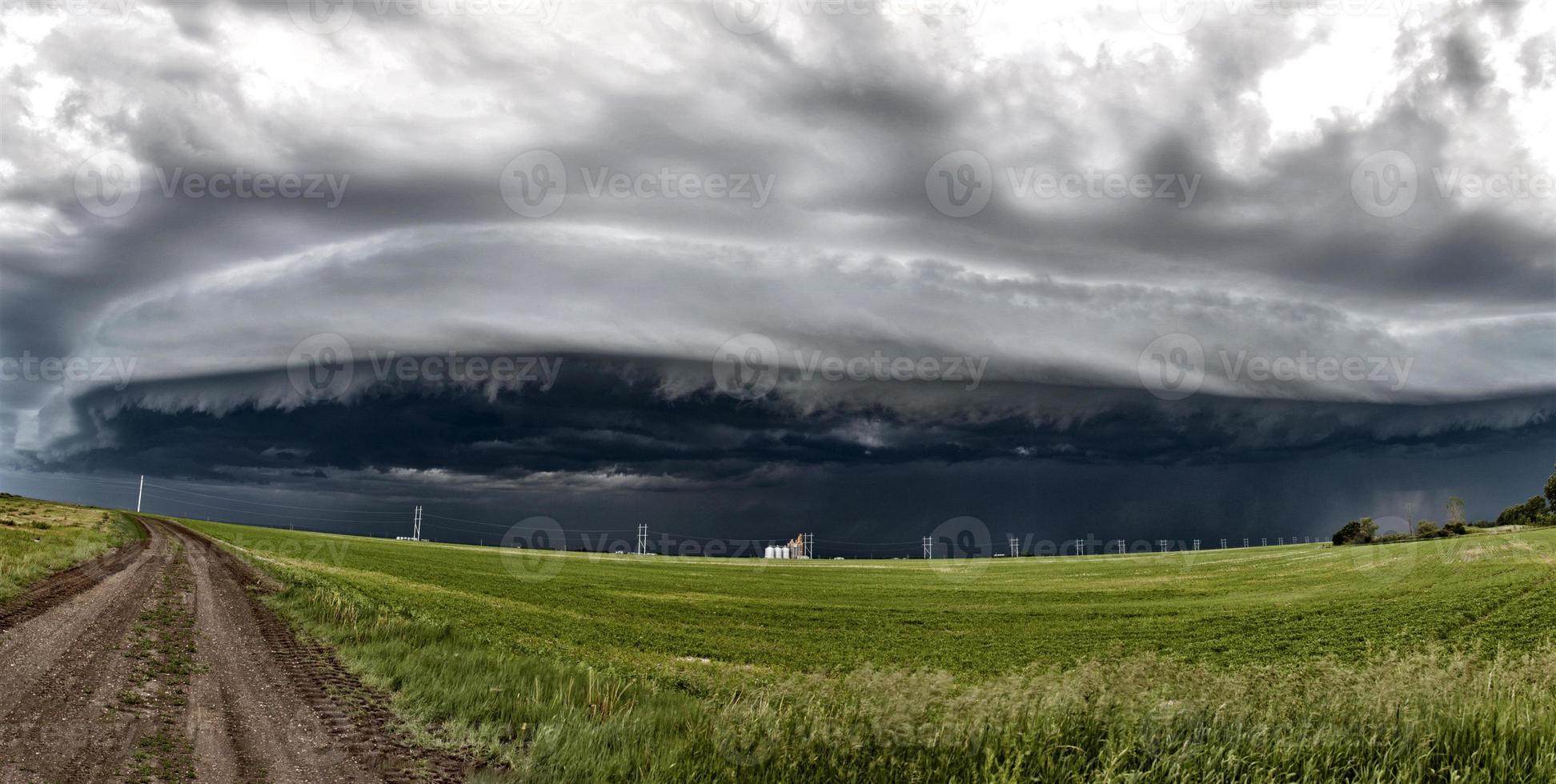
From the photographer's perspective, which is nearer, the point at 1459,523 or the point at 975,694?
the point at 975,694

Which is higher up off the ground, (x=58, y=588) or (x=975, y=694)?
(x=975, y=694)

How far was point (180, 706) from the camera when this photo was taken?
13.5 meters

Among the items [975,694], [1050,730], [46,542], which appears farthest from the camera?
[46,542]

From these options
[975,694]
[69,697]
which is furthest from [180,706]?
[975,694]

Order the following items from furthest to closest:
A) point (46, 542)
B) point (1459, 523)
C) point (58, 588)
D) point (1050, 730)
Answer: point (1459, 523)
point (46, 542)
point (58, 588)
point (1050, 730)

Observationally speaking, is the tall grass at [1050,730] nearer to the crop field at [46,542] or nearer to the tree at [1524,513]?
the crop field at [46,542]

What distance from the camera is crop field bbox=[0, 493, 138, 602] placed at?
31.2 metres

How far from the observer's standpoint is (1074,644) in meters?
40.0

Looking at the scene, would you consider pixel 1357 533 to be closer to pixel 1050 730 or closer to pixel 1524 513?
pixel 1524 513

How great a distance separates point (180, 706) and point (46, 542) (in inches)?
2107

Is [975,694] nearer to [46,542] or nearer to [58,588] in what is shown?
[58,588]

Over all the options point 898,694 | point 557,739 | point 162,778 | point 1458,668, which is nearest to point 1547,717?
point 1458,668

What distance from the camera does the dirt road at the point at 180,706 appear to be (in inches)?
416

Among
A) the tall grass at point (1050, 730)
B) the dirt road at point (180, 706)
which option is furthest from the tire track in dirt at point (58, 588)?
the tall grass at point (1050, 730)
